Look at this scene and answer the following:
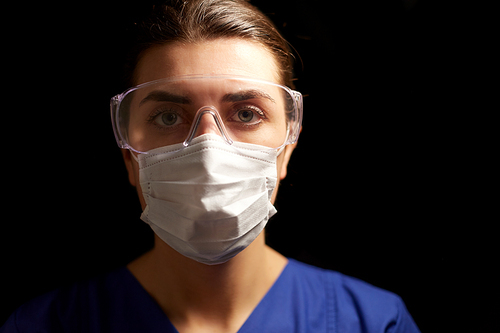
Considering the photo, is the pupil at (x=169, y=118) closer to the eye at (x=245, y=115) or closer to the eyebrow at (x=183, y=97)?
the eyebrow at (x=183, y=97)

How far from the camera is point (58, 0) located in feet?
5.30

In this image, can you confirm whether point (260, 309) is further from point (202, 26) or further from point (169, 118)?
point (202, 26)

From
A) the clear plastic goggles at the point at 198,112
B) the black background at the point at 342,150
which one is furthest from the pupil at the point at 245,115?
the black background at the point at 342,150

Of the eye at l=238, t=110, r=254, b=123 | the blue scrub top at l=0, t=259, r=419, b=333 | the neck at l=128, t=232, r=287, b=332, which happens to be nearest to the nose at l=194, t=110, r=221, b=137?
the eye at l=238, t=110, r=254, b=123

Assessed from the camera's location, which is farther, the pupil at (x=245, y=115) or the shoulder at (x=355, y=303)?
the shoulder at (x=355, y=303)

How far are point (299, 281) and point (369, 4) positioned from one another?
4.64 ft

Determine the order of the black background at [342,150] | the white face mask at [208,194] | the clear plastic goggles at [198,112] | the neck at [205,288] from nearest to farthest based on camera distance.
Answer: the white face mask at [208,194] → the clear plastic goggles at [198,112] → the neck at [205,288] → the black background at [342,150]

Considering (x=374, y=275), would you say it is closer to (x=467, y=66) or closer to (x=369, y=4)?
(x=467, y=66)

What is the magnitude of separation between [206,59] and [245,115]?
Answer: 246mm

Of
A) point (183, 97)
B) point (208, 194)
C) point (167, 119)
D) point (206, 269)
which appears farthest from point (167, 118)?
point (206, 269)

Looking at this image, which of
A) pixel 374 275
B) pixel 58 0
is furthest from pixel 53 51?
pixel 374 275

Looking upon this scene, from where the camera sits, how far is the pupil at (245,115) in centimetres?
122

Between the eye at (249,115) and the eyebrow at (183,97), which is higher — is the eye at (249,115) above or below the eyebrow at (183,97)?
below

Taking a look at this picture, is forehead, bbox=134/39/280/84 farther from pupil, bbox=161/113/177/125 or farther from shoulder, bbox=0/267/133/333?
shoulder, bbox=0/267/133/333
